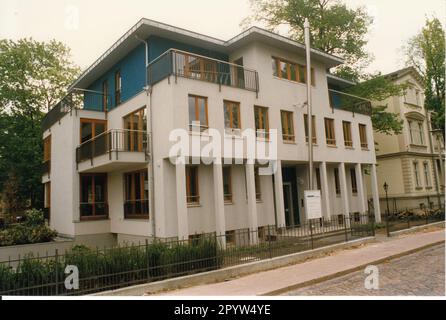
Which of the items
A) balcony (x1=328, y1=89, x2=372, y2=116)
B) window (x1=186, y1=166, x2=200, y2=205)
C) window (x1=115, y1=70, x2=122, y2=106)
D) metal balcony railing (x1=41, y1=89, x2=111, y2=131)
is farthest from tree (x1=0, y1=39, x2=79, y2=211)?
balcony (x1=328, y1=89, x2=372, y2=116)

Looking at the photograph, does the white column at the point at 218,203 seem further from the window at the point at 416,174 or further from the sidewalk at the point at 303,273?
the window at the point at 416,174

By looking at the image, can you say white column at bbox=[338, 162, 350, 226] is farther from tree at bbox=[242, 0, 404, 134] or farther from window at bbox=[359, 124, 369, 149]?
tree at bbox=[242, 0, 404, 134]

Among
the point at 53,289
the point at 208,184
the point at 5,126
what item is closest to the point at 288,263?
the point at 208,184

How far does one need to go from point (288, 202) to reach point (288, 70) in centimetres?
726

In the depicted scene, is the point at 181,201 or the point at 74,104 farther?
the point at 74,104

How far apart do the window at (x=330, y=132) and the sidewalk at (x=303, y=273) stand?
25.1 ft

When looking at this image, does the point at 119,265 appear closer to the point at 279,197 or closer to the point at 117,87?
the point at 279,197

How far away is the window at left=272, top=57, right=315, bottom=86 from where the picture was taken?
1777cm

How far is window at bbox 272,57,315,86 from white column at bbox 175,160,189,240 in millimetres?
7920

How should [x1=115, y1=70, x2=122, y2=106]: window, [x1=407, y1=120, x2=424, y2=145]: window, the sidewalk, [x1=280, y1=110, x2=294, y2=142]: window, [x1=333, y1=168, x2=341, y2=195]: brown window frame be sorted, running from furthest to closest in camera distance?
[x1=407, y1=120, x2=424, y2=145]: window < [x1=333, y1=168, x2=341, y2=195]: brown window frame < [x1=115, y1=70, x2=122, y2=106]: window < [x1=280, y1=110, x2=294, y2=142]: window < the sidewalk

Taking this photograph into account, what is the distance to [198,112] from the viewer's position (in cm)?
1407

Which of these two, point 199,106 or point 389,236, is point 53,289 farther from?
point 389,236

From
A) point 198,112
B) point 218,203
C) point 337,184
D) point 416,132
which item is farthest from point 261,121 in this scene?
point 416,132
